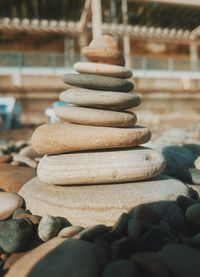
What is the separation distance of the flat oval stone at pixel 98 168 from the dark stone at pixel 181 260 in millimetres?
1395

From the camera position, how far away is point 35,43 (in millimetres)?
28016

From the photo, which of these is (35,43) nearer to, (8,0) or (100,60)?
(8,0)

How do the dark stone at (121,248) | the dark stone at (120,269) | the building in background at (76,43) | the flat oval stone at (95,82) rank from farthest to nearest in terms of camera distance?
the building in background at (76,43), the flat oval stone at (95,82), the dark stone at (121,248), the dark stone at (120,269)

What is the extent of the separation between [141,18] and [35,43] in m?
8.15

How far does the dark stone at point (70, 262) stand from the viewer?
2.60m

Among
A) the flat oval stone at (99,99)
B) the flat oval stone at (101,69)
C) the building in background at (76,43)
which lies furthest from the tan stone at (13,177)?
the building in background at (76,43)

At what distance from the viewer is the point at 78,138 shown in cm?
412

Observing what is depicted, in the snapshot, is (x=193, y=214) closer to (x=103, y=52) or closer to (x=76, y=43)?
(x=103, y=52)

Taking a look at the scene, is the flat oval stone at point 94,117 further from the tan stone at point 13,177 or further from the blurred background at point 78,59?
the blurred background at point 78,59

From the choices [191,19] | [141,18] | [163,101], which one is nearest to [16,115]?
[163,101]

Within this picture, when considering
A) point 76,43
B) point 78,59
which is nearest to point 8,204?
point 78,59

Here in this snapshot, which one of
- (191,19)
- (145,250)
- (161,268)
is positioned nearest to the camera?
(161,268)

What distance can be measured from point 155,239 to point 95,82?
2.11 metres

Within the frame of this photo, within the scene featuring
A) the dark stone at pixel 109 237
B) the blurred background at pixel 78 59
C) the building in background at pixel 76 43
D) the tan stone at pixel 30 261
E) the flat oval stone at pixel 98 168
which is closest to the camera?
the tan stone at pixel 30 261
